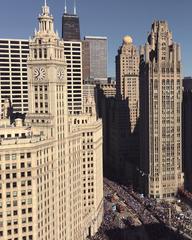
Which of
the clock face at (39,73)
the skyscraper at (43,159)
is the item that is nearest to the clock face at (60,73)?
the skyscraper at (43,159)

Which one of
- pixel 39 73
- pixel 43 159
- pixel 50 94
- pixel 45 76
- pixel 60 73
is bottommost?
pixel 43 159

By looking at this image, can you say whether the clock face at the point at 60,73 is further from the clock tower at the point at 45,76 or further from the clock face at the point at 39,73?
the clock face at the point at 39,73

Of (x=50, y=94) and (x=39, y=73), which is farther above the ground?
(x=39, y=73)

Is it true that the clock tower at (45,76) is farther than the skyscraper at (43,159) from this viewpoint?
Yes

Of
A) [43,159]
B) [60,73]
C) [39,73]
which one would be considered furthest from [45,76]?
[43,159]

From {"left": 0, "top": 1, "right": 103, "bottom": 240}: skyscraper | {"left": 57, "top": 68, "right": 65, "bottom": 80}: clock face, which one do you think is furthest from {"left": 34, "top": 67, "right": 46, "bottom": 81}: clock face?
{"left": 57, "top": 68, "right": 65, "bottom": 80}: clock face

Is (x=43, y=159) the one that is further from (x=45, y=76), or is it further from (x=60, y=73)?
(x=60, y=73)

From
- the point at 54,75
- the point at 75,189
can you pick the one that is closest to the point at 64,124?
the point at 54,75
